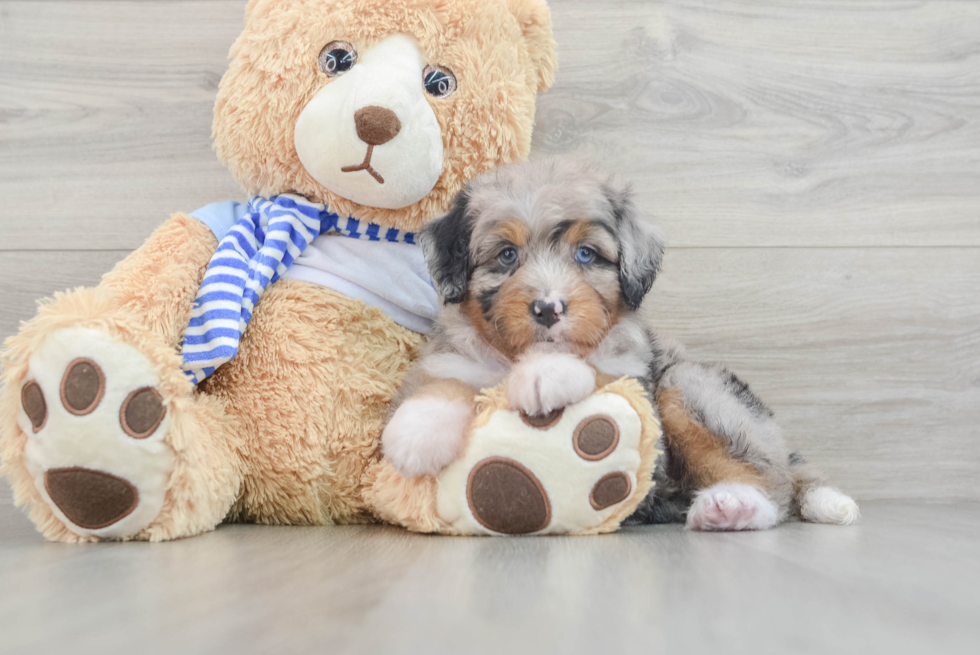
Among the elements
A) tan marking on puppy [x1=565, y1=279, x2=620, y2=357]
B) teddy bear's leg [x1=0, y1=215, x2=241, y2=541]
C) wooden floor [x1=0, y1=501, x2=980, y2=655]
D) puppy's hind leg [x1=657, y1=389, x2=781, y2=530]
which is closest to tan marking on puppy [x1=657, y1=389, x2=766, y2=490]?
puppy's hind leg [x1=657, y1=389, x2=781, y2=530]

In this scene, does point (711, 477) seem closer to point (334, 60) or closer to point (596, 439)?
point (596, 439)

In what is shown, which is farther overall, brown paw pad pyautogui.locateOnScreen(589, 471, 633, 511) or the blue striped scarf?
the blue striped scarf

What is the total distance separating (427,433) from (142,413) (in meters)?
0.53

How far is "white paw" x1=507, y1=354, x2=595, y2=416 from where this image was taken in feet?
4.66

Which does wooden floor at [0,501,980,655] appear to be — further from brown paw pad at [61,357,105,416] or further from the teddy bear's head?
the teddy bear's head

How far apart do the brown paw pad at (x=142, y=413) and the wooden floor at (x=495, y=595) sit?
22cm

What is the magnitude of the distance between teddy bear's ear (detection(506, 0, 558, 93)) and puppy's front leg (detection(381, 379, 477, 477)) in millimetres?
956

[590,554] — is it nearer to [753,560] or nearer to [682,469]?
[753,560]

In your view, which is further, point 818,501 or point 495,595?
point 818,501

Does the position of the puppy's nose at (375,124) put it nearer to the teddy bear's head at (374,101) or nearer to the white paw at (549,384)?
the teddy bear's head at (374,101)

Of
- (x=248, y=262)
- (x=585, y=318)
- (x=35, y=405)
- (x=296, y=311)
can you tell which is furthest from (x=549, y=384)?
(x=35, y=405)

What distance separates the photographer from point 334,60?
5.90 feet

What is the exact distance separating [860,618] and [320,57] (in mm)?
1550

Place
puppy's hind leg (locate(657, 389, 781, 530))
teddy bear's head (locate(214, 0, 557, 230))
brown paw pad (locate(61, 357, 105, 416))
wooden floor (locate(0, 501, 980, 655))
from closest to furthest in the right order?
wooden floor (locate(0, 501, 980, 655)) < brown paw pad (locate(61, 357, 105, 416)) < puppy's hind leg (locate(657, 389, 781, 530)) < teddy bear's head (locate(214, 0, 557, 230))
